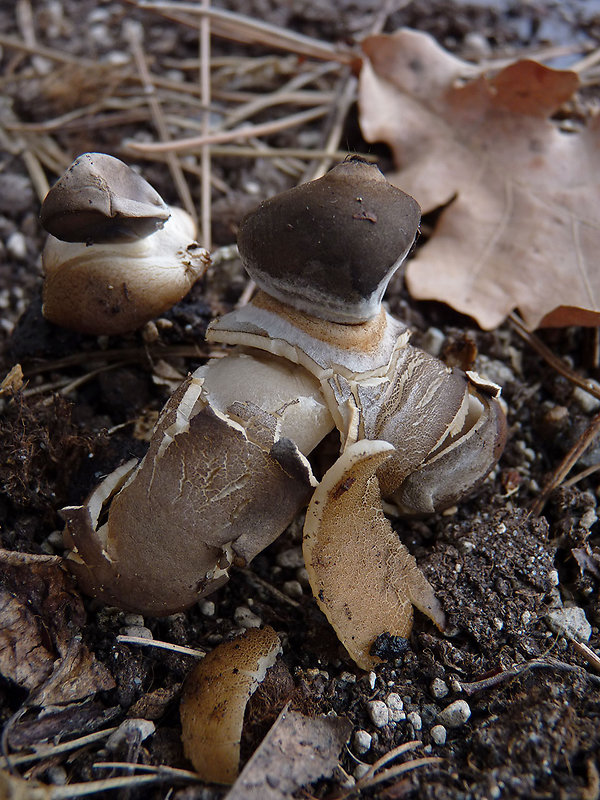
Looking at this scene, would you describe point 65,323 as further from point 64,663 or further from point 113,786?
point 113,786

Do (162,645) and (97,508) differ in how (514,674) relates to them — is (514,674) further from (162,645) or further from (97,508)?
(97,508)

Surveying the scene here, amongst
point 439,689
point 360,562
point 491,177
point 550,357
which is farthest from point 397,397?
point 491,177

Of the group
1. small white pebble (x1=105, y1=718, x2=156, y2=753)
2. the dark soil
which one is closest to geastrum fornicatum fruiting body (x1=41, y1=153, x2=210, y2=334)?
the dark soil

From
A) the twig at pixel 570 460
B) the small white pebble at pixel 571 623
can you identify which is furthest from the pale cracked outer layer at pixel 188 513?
the twig at pixel 570 460

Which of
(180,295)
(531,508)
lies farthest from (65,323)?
(531,508)

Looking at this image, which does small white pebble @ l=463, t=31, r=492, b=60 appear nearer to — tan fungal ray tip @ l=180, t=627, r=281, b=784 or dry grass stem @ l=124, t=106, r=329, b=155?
dry grass stem @ l=124, t=106, r=329, b=155

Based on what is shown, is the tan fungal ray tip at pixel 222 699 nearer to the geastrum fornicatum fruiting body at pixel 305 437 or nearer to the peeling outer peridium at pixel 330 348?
the geastrum fornicatum fruiting body at pixel 305 437
